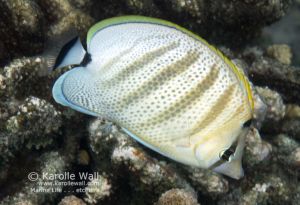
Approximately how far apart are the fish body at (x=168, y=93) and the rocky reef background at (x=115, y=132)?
0.67 m

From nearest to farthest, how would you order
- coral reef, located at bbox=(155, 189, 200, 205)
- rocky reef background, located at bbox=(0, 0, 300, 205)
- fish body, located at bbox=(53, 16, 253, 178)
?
fish body, located at bbox=(53, 16, 253, 178) → coral reef, located at bbox=(155, 189, 200, 205) → rocky reef background, located at bbox=(0, 0, 300, 205)

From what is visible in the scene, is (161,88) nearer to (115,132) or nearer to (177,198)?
(177,198)

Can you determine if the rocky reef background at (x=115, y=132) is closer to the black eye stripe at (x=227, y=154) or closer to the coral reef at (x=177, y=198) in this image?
the coral reef at (x=177, y=198)

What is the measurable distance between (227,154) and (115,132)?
1153 millimetres

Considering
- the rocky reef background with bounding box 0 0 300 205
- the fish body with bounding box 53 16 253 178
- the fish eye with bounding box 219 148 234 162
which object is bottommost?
the rocky reef background with bounding box 0 0 300 205

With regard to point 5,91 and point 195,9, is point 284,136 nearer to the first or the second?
point 195,9

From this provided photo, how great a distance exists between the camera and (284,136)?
130 inches

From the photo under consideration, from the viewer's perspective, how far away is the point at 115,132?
2580 millimetres

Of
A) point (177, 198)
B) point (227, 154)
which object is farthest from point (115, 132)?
point (227, 154)

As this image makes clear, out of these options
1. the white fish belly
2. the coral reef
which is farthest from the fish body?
the coral reef

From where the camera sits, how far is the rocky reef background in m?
2.51

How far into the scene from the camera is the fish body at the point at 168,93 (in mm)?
1589

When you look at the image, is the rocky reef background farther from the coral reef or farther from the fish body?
the fish body

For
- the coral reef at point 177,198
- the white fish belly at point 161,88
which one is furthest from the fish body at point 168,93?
the coral reef at point 177,198
